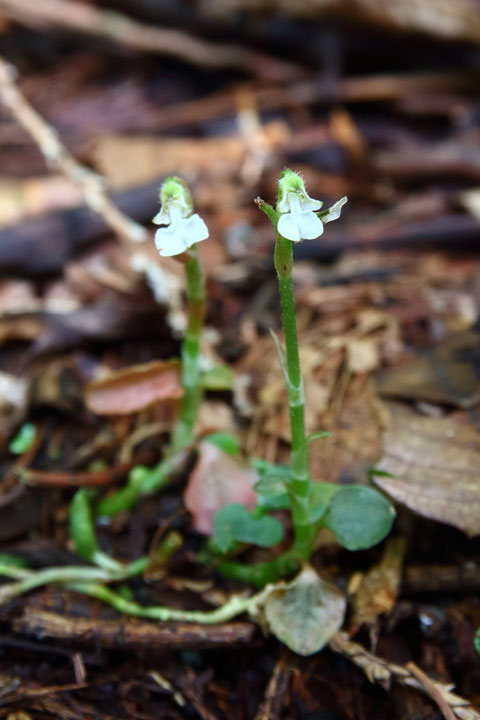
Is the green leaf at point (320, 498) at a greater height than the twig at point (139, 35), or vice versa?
the twig at point (139, 35)

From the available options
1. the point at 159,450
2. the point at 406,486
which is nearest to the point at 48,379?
the point at 159,450

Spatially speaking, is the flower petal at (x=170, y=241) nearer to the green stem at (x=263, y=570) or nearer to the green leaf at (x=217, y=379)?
the green leaf at (x=217, y=379)

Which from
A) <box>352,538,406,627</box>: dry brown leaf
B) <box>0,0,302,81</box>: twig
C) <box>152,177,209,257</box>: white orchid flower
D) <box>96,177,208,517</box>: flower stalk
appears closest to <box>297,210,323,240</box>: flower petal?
<box>152,177,209,257</box>: white orchid flower

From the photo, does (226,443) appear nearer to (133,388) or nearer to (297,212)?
(133,388)

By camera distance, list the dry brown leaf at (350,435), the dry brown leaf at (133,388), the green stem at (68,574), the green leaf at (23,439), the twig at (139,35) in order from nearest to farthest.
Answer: the green stem at (68,574) < the dry brown leaf at (350,435) < the dry brown leaf at (133,388) < the green leaf at (23,439) < the twig at (139,35)

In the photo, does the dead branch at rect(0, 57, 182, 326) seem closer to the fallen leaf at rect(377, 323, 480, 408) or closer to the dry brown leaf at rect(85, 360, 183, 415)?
the dry brown leaf at rect(85, 360, 183, 415)

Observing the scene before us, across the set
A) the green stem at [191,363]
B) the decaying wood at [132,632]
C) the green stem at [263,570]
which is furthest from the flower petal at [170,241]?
the decaying wood at [132,632]

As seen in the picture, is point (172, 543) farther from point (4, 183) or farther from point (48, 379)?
point (4, 183)
